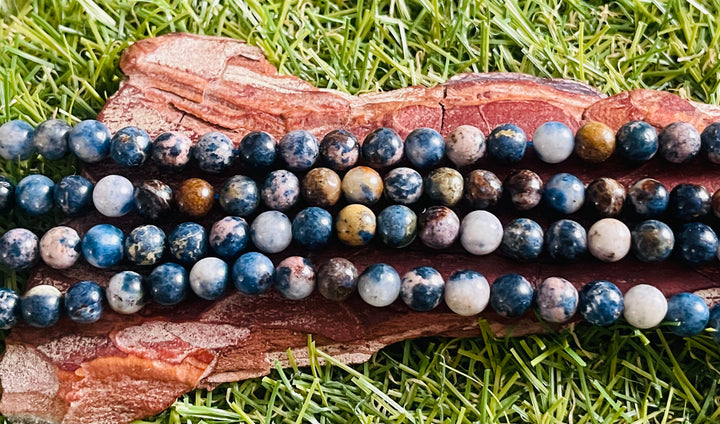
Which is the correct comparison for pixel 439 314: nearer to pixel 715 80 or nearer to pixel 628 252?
pixel 628 252

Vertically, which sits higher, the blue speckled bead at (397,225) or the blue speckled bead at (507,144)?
the blue speckled bead at (507,144)

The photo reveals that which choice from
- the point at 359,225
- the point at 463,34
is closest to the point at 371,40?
the point at 463,34

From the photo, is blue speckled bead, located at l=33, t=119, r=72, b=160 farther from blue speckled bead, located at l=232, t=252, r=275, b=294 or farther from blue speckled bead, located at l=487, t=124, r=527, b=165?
blue speckled bead, located at l=487, t=124, r=527, b=165

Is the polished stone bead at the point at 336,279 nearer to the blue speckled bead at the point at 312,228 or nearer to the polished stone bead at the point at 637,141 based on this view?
the blue speckled bead at the point at 312,228

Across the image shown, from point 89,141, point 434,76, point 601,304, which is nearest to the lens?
point 601,304

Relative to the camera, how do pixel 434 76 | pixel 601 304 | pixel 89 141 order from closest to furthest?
pixel 601 304 → pixel 89 141 → pixel 434 76

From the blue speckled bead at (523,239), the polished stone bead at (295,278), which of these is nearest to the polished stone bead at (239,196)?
the polished stone bead at (295,278)

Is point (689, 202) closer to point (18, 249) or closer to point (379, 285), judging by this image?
point (379, 285)

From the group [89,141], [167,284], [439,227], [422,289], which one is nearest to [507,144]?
[439,227]
